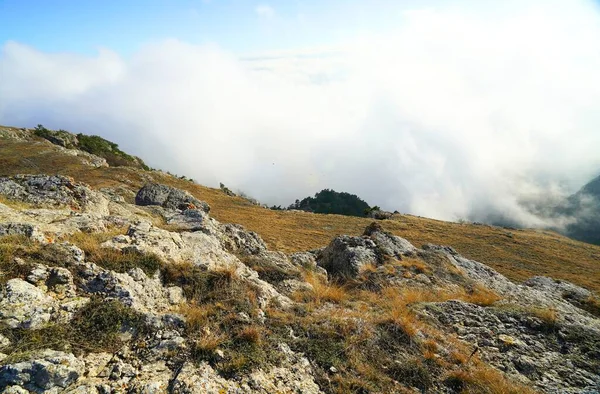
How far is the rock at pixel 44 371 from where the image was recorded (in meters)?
4.21

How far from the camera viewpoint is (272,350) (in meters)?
6.15

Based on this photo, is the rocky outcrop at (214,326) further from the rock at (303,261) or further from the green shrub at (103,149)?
the green shrub at (103,149)

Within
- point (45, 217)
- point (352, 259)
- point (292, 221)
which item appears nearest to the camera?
point (45, 217)

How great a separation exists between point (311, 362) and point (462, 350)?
3928 mm

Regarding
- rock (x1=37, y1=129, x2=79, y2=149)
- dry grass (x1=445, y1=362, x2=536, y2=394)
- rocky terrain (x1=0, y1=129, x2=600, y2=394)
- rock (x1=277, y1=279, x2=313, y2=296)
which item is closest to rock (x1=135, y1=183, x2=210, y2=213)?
rocky terrain (x1=0, y1=129, x2=600, y2=394)

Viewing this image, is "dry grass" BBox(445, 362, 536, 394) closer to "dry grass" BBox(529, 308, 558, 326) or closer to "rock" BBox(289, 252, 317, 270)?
"dry grass" BBox(529, 308, 558, 326)

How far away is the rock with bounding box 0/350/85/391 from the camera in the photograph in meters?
4.21

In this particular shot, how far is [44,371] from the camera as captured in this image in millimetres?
4410

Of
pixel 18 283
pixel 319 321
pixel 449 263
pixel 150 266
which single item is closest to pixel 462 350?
pixel 319 321

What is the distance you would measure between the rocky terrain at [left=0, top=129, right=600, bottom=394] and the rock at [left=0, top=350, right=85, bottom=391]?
0.05ft

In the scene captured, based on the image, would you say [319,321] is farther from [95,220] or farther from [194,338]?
[95,220]

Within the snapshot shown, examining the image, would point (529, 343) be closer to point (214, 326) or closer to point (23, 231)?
point (214, 326)

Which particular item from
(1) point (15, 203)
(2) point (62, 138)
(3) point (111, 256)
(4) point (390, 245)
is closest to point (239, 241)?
(3) point (111, 256)

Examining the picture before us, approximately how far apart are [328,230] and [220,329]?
1510 inches
